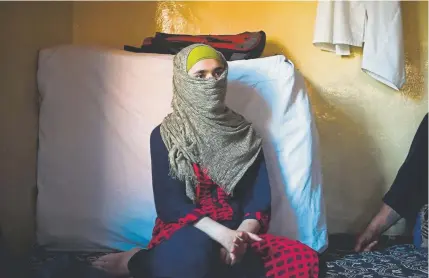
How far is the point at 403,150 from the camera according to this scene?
187 cm

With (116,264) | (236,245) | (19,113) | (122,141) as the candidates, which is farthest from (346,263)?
(19,113)

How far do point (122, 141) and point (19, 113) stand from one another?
1.06ft

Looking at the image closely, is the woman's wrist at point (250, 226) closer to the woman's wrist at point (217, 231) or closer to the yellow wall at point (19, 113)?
the woman's wrist at point (217, 231)

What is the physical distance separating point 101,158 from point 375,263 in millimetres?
904

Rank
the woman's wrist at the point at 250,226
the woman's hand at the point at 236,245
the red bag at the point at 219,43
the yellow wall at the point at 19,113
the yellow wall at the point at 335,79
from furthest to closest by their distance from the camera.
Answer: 1. the yellow wall at the point at 335,79
2. the red bag at the point at 219,43
3. the yellow wall at the point at 19,113
4. the woman's wrist at the point at 250,226
5. the woman's hand at the point at 236,245

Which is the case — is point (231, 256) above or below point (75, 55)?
below

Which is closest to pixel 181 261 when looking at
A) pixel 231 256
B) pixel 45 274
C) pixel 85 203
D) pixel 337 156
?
pixel 231 256

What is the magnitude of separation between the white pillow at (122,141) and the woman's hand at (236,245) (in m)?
0.34

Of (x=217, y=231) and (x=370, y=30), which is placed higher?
(x=370, y=30)

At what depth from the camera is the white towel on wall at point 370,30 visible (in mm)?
1719

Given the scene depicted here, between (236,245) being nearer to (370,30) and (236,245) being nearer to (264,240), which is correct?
(264,240)

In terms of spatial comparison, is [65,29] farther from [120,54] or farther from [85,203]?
[85,203]

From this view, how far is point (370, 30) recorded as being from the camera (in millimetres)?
1731

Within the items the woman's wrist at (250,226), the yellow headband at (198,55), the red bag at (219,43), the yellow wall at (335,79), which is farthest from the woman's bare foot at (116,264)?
the yellow wall at (335,79)
